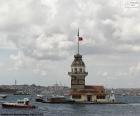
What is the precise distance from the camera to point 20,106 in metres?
180

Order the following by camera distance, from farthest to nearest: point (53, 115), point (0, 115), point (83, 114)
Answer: point (83, 114) < point (53, 115) < point (0, 115)

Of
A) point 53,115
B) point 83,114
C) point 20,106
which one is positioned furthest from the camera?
point 20,106

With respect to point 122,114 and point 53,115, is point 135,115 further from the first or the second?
point 53,115

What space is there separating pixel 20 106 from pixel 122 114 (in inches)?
1473

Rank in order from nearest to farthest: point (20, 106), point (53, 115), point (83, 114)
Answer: point (53, 115), point (83, 114), point (20, 106)

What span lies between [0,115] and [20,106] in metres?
45.5

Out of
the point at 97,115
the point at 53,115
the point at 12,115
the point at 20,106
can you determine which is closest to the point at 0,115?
the point at 12,115

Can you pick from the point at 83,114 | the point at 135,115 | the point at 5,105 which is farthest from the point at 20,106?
the point at 135,115

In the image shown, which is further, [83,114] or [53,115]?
[83,114]

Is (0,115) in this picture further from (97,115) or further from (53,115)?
(97,115)

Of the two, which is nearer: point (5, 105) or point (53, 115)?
point (53, 115)

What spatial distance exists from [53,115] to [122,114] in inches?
708

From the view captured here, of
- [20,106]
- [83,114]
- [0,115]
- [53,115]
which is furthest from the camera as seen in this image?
[20,106]

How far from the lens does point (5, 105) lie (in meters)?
181
